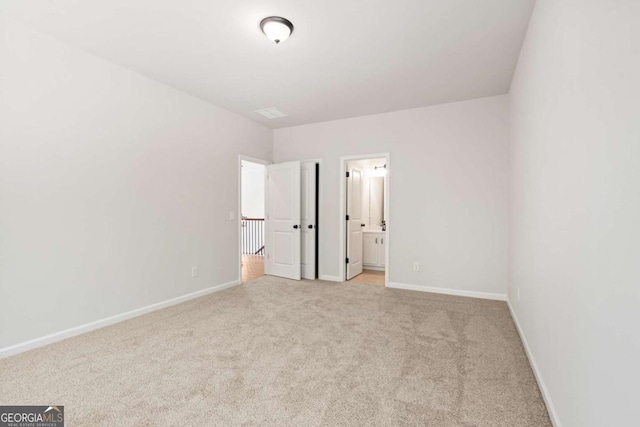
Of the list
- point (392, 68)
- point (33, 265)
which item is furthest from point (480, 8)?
point (33, 265)

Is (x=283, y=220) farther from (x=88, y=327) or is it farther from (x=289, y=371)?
(x=289, y=371)

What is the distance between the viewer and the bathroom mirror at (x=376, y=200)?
22.4ft

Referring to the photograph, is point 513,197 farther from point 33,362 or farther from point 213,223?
point 33,362

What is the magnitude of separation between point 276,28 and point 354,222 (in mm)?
3652

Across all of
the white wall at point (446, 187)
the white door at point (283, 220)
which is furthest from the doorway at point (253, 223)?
the white wall at point (446, 187)

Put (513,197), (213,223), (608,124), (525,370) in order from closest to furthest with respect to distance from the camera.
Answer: (608,124)
(525,370)
(513,197)
(213,223)

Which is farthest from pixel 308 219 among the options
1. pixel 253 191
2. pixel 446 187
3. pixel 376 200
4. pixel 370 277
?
pixel 253 191

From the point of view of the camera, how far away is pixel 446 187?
4.38 meters

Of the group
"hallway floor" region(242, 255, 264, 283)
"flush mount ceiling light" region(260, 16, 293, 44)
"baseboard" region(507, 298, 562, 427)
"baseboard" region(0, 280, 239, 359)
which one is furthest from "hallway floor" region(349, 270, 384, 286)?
"flush mount ceiling light" region(260, 16, 293, 44)

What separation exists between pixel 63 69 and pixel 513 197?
4.88m

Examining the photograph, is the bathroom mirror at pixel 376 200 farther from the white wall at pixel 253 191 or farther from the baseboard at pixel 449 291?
the white wall at pixel 253 191

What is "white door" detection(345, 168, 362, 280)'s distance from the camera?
530cm

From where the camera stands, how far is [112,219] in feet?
10.5

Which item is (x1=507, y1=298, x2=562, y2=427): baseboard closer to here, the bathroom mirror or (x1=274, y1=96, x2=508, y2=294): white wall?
(x1=274, y1=96, x2=508, y2=294): white wall
